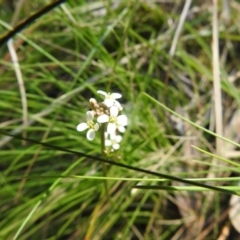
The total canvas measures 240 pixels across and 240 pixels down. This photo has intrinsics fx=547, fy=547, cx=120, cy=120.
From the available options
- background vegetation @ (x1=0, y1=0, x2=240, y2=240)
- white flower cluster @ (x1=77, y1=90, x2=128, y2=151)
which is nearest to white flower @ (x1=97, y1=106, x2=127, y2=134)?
white flower cluster @ (x1=77, y1=90, x2=128, y2=151)

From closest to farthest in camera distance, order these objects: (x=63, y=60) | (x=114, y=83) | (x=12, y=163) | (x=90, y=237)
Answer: (x=90, y=237) < (x=12, y=163) < (x=114, y=83) < (x=63, y=60)

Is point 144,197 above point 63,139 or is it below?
below

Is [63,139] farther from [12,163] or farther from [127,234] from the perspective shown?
[127,234]

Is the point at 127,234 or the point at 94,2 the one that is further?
the point at 94,2

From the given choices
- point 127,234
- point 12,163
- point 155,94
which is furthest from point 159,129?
point 12,163

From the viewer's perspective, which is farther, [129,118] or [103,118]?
[129,118]

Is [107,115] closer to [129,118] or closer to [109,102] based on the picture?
[109,102]

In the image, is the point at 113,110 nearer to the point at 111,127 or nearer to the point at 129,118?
the point at 111,127

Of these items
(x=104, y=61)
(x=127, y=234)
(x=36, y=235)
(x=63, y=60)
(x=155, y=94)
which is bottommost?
(x=127, y=234)

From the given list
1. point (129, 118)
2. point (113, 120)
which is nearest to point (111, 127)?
point (113, 120)
